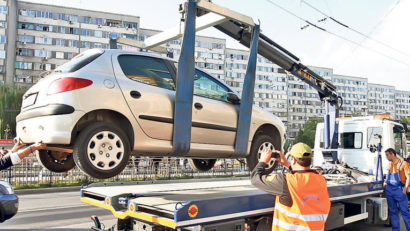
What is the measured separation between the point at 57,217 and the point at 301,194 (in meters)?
6.32

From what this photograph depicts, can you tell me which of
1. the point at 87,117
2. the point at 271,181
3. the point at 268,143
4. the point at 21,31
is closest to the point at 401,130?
the point at 268,143

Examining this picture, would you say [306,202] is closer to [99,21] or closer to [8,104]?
[8,104]

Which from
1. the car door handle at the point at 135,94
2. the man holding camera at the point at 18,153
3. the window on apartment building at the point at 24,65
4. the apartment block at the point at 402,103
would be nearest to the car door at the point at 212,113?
the car door handle at the point at 135,94

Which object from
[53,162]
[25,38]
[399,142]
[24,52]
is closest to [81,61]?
[53,162]

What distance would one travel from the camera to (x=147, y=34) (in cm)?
6034

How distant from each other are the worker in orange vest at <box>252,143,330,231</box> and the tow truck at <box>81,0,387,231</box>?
1.69ft

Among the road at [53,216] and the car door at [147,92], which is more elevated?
the car door at [147,92]

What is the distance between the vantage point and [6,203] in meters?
5.61

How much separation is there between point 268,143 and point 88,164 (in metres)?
2.77

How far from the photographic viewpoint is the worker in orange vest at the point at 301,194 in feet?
11.0

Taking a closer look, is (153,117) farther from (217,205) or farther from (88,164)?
(217,205)

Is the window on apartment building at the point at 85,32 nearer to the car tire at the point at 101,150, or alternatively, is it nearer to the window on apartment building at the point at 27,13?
the window on apartment building at the point at 27,13

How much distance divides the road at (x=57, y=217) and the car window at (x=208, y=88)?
2406mm

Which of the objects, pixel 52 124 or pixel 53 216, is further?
pixel 53 216
